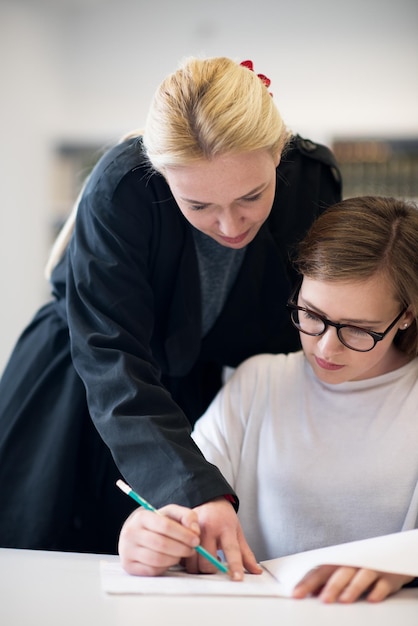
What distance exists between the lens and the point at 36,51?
434 cm

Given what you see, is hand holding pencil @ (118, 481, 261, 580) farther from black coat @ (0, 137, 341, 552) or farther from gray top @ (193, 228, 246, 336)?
gray top @ (193, 228, 246, 336)

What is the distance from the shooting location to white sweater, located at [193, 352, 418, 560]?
142cm

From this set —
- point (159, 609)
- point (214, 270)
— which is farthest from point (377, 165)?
point (159, 609)

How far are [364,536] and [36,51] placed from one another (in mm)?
3636

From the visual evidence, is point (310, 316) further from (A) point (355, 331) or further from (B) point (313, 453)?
(B) point (313, 453)

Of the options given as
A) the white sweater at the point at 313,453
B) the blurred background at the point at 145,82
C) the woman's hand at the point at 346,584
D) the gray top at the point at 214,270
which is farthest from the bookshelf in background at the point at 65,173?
the woman's hand at the point at 346,584

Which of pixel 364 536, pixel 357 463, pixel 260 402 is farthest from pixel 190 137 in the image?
pixel 364 536

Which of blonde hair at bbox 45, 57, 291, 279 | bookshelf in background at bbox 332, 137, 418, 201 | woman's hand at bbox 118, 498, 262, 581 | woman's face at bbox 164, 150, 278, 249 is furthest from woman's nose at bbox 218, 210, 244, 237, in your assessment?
bookshelf in background at bbox 332, 137, 418, 201

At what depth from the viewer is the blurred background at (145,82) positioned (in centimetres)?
423

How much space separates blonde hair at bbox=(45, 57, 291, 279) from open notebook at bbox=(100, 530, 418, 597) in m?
0.64

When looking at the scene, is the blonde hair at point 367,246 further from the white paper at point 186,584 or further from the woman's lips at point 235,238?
the white paper at point 186,584

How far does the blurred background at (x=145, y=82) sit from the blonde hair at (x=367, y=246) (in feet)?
8.90

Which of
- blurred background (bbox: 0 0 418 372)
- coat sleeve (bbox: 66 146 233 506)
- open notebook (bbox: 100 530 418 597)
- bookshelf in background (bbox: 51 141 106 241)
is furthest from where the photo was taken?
bookshelf in background (bbox: 51 141 106 241)

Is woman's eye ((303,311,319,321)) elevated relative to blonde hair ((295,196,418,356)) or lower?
lower
